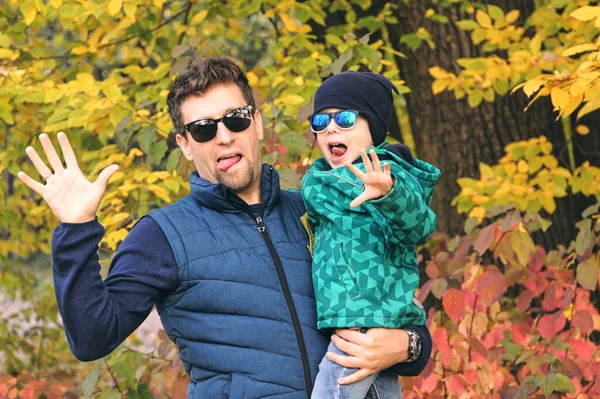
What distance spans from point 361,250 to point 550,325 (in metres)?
2.11

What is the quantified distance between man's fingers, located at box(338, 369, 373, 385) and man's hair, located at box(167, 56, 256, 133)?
93 cm

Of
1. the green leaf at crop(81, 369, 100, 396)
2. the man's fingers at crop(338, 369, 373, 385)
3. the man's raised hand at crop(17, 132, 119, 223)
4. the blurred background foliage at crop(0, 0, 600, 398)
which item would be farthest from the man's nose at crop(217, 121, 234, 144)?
the green leaf at crop(81, 369, 100, 396)

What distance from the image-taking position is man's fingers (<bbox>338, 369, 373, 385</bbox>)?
247cm

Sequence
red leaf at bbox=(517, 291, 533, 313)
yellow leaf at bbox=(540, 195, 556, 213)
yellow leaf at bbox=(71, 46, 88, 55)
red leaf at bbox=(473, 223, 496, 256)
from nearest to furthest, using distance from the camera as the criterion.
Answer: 1. red leaf at bbox=(473, 223, 496, 256)
2. red leaf at bbox=(517, 291, 533, 313)
3. yellow leaf at bbox=(71, 46, 88, 55)
4. yellow leaf at bbox=(540, 195, 556, 213)

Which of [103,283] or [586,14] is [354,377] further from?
[586,14]

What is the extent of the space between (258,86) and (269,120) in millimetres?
843

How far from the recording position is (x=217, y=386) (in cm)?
243

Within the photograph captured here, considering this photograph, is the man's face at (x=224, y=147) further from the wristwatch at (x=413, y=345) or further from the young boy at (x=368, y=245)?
the wristwatch at (x=413, y=345)

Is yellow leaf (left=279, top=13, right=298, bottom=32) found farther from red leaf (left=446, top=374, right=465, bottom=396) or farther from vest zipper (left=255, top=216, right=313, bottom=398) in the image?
vest zipper (left=255, top=216, right=313, bottom=398)

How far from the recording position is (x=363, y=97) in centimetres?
283

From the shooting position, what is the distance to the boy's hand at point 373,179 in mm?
2287

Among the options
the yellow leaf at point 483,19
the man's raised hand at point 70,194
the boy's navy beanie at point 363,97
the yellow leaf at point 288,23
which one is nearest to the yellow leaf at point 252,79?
the yellow leaf at point 288,23

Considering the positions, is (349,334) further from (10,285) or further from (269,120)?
(10,285)

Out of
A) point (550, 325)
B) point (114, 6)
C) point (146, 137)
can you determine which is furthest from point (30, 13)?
point (550, 325)
